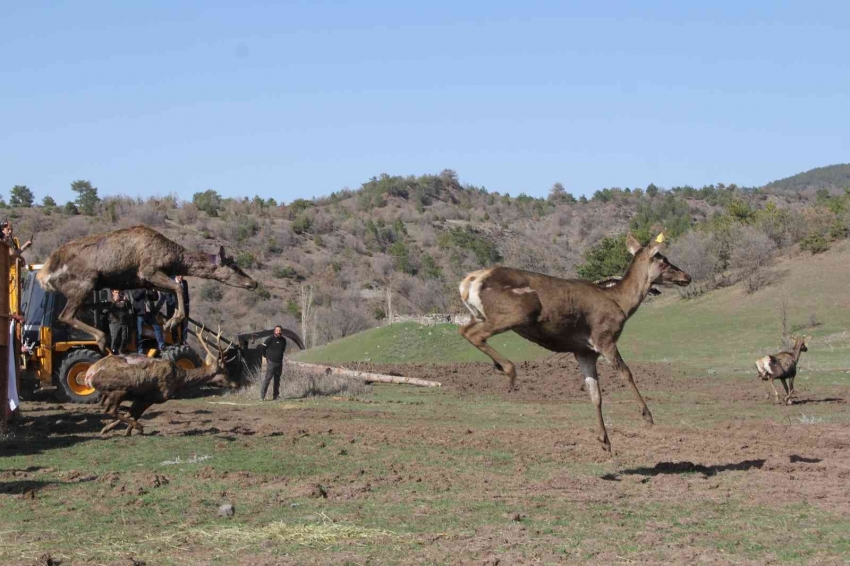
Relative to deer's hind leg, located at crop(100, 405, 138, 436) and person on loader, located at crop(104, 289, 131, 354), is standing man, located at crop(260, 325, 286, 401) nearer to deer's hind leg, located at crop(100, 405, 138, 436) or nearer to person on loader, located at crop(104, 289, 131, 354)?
person on loader, located at crop(104, 289, 131, 354)

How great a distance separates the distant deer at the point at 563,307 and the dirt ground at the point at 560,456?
126cm

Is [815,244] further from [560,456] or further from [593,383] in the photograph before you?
[593,383]

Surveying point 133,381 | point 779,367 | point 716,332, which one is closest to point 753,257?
point 716,332

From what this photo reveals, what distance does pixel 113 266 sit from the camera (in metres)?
14.3

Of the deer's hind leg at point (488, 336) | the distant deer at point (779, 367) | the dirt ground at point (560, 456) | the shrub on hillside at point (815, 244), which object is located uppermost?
the shrub on hillside at point (815, 244)

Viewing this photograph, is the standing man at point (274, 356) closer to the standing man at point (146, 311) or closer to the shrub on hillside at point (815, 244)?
the standing man at point (146, 311)

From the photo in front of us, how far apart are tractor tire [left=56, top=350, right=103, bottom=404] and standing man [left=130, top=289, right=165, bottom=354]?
1.11 metres

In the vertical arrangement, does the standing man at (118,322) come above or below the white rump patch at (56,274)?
below

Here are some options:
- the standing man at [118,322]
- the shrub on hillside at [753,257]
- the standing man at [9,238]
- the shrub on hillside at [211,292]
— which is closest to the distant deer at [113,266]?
the standing man at [9,238]

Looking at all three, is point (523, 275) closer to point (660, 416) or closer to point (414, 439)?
point (414, 439)

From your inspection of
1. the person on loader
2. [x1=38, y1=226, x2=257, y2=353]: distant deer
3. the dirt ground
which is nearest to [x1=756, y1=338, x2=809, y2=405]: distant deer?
the dirt ground

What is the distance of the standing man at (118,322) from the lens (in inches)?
871

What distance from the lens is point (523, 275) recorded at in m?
12.2

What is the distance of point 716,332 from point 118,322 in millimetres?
31005
